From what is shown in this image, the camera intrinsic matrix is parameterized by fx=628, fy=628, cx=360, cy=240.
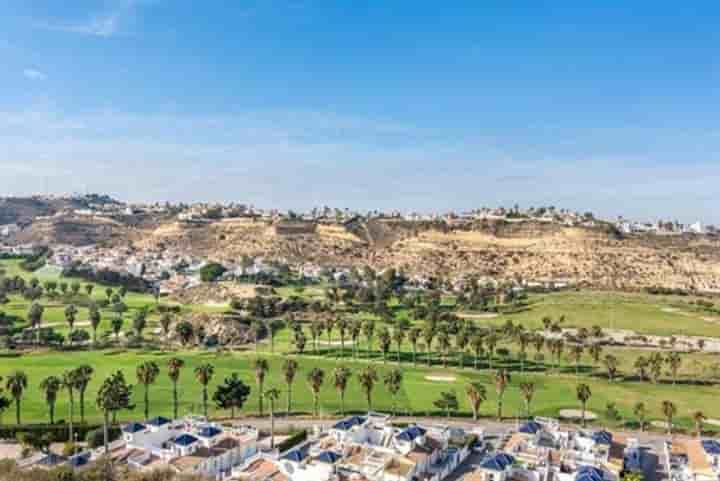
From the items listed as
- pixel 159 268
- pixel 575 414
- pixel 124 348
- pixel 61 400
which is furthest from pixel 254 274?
pixel 575 414

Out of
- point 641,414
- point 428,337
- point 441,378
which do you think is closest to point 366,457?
point 641,414

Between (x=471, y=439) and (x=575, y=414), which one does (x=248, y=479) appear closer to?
(x=471, y=439)

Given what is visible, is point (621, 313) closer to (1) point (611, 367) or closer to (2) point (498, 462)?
(1) point (611, 367)

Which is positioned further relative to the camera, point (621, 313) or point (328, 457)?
point (621, 313)

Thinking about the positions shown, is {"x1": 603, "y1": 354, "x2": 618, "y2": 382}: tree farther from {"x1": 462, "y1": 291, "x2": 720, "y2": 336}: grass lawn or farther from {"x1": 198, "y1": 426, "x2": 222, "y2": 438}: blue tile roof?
{"x1": 198, "y1": 426, "x2": 222, "y2": 438}: blue tile roof

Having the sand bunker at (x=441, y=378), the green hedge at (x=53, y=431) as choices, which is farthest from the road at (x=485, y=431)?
the sand bunker at (x=441, y=378)

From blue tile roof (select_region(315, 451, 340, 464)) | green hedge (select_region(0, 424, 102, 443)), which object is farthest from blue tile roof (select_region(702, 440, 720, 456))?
green hedge (select_region(0, 424, 102, 443))
